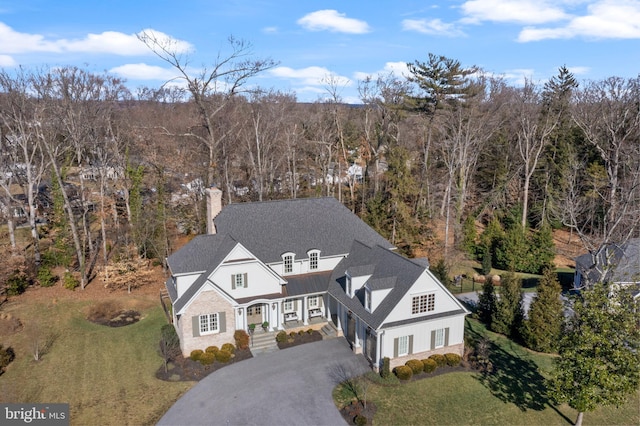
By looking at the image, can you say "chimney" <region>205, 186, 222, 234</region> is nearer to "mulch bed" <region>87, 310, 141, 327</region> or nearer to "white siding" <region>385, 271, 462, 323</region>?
"mulch bed" <region>87, 310, 141, 327</region>

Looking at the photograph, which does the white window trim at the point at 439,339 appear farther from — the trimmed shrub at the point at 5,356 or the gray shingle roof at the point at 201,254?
the trimmed shrub at the point at 5,356

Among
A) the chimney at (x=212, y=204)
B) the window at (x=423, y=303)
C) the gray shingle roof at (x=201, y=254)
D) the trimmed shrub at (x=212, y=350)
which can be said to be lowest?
the trimmed shrub at (x=212, y=350)

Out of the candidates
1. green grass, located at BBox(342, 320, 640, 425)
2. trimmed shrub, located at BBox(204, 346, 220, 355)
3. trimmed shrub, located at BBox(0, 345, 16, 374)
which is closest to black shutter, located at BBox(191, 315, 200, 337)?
trimmed shrub, located at BBox(204, 346, 220, 355)

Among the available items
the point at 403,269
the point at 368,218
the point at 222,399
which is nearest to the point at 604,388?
the point at 403,269

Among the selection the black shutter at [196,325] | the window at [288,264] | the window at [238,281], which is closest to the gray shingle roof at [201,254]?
the window at [238,281]

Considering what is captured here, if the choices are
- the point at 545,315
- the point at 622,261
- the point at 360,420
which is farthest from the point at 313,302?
the point at 622,261

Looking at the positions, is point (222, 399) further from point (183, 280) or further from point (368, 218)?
point (368, 218)
